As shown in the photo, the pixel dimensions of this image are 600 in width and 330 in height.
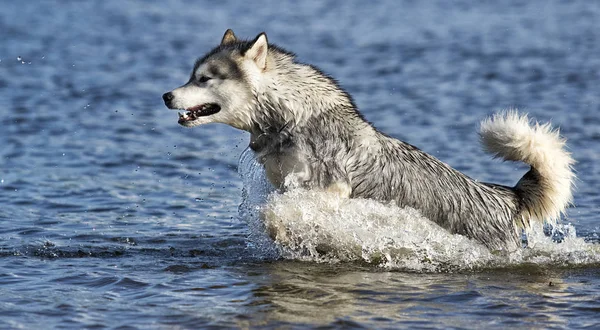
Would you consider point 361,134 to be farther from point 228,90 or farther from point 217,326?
point 217,326

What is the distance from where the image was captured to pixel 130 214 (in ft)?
30.0

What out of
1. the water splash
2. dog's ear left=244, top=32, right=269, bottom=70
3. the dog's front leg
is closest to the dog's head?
dog's ear left=244, top=32, right=269, bottom=70

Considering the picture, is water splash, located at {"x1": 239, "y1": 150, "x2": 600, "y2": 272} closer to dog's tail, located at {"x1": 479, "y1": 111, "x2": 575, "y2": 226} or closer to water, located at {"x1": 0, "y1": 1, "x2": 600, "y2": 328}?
water, located at {"x1": 0, "y1": 1, "x2": 600, "y2": 328}

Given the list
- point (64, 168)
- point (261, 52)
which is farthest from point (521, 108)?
point (261, 52)

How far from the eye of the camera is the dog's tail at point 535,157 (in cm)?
729

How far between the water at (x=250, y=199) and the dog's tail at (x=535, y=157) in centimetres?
42

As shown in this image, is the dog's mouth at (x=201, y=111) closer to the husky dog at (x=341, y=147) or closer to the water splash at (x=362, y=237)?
the husky dog at (x=341, y=147)

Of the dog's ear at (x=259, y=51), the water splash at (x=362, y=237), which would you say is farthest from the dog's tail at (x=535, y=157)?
the dog's ear at (x=259, y=51)

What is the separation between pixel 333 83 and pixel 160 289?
2.07m

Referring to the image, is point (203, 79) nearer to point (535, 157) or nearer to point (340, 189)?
point (340, 189)

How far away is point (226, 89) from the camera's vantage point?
7.22m

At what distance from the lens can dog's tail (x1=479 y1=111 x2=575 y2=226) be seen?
7.29 m

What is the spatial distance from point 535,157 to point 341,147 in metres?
1.44

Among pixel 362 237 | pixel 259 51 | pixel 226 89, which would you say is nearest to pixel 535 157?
pixel 362 237
